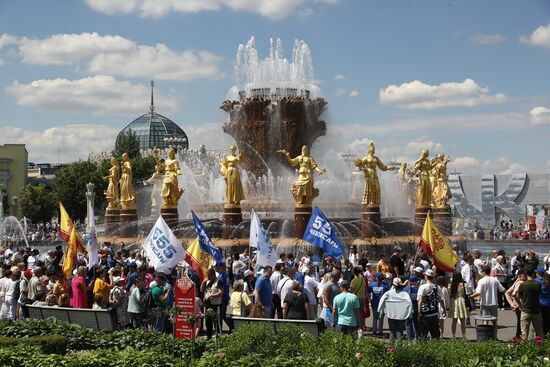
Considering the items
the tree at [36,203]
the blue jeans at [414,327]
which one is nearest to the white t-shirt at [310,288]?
the blue jeans at [414,327]

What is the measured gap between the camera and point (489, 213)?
3292 inches

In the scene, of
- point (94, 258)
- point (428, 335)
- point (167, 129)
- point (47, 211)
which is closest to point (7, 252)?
point (94, 258)

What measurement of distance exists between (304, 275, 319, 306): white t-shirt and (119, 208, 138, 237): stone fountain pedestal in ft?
65.9

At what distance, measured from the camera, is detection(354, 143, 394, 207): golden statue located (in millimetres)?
30266

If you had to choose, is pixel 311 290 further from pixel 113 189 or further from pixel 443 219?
pixel 113 189

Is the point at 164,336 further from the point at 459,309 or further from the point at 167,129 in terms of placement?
the point at 167,129

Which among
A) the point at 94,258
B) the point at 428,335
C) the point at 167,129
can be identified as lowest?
the point at 428,335

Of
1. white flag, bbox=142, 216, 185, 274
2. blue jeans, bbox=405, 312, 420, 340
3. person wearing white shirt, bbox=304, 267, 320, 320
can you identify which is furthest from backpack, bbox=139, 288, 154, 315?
blue jeans, bbox=405, 312, 420, 340

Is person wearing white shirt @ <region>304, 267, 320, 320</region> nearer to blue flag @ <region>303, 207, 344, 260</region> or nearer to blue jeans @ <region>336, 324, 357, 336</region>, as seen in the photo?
blue jeans @ <region>336, 324, 357, 336</region>

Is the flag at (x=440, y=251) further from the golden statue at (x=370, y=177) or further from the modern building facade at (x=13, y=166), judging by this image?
the modern building facade at (x=13, y=166)

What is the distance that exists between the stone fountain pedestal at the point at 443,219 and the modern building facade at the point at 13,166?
267ft

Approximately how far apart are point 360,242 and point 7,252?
11452mm

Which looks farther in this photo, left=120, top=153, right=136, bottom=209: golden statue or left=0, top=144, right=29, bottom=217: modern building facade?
left=0, top=144, right=29, bottom=217: modern building facade

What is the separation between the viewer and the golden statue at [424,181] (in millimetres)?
33406
